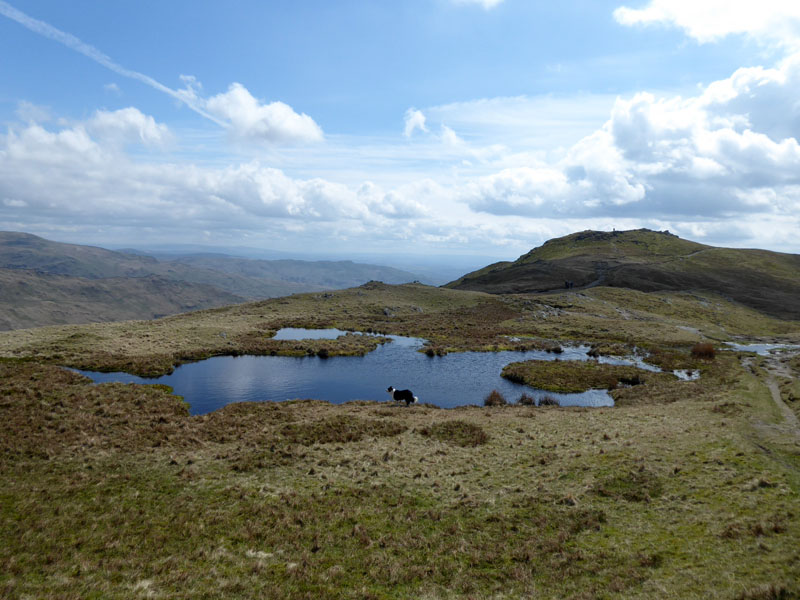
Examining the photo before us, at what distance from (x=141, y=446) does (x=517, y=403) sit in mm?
37679

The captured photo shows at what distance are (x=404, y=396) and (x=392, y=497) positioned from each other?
25.0m

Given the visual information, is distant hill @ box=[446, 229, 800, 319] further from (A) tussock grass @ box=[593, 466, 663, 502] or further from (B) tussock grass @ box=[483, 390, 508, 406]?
(A) tussock grass @ box=[593, 466, 663, 502]

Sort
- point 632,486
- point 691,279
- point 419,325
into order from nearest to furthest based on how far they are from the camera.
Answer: point 632,486
point 419,325
point 691,279

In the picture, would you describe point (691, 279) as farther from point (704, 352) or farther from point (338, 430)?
point (338, 430)

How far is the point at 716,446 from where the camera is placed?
26.1 meters

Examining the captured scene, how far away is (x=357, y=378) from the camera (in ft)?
195

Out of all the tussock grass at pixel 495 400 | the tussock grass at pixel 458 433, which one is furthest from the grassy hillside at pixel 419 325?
the tussock grass at pixel 458 433

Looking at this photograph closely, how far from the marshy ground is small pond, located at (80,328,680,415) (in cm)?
588

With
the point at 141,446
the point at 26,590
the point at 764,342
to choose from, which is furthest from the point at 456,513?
the point at 764,342

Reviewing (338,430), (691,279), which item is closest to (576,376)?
(338,430)

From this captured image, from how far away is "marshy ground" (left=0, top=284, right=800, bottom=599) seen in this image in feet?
48.3

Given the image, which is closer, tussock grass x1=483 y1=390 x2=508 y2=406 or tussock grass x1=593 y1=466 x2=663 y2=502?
tussock grass x1=593 y1=466 x2=663 y2=502

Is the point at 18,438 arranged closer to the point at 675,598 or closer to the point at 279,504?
the point at 279,504

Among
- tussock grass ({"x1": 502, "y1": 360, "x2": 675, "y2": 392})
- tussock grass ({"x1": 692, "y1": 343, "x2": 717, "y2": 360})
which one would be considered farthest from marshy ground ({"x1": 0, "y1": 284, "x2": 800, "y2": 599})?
tussock grass ({"x1": 692, "y1": 343, "x2": 717, "y2": 360})
